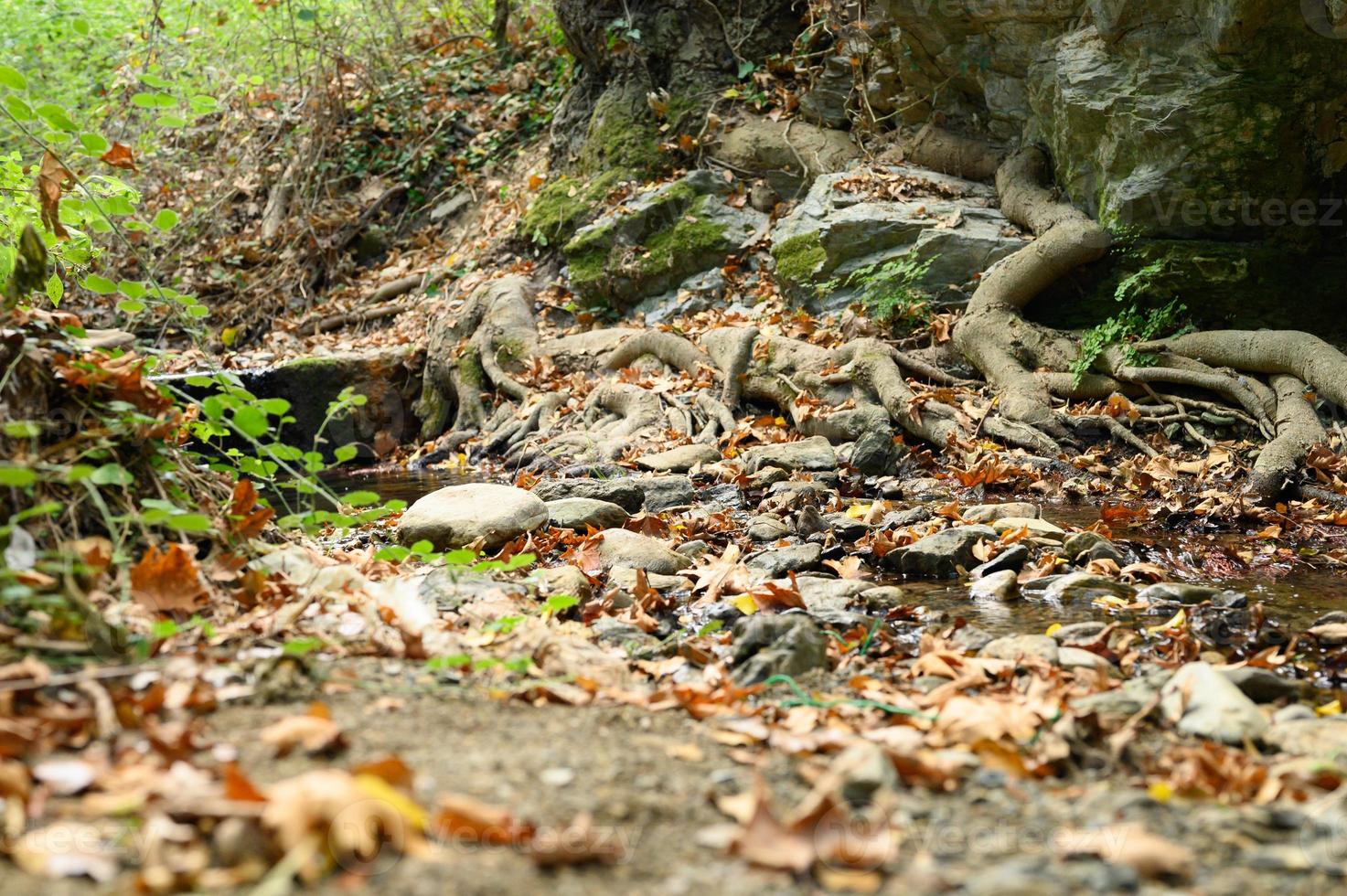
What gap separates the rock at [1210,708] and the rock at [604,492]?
347cm

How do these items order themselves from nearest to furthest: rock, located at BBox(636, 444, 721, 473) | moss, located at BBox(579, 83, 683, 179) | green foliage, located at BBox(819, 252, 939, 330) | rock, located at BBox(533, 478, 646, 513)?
rock, located at BBox(533, 478, 646, 513) → rock, located at BBox(636, 444, 721, 473) → green foliage, located at BBox(819, 252, 939, 330) → moss, located at BBox(579, 83, 683, 179)

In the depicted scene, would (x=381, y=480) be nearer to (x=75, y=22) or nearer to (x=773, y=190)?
(x=773, y=190)

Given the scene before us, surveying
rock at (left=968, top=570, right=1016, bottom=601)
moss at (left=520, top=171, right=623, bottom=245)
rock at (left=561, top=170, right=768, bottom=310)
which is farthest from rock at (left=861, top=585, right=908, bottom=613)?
moss at (left=520, top=171, right=623, bottom=245)

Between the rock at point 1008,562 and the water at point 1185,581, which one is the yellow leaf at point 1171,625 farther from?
the rock at point 1008,562

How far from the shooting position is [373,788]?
5.08 ft

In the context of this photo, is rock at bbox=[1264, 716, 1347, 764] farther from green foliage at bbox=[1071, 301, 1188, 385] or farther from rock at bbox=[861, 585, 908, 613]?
green foliage at bbox=[1071, 301, 1188, 385]

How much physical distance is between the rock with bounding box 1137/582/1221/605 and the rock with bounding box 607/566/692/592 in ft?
5.96

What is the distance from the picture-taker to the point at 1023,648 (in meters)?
3.01

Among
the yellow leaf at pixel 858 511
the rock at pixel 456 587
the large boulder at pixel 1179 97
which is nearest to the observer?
the rock at pixel 456 587

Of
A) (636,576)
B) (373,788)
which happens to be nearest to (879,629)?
(636,576)

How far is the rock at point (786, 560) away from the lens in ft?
14.4

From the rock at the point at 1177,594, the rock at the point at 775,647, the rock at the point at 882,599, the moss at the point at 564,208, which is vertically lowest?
the rock at the point at 1177,594

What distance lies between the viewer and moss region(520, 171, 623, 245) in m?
11.5

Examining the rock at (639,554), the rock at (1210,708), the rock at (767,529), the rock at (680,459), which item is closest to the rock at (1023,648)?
the rock at (1210,708)
